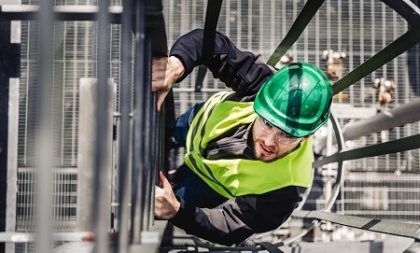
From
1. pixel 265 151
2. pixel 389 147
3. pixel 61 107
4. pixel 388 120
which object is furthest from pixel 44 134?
pixel 388 120

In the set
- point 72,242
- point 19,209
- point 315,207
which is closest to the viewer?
point 72,242

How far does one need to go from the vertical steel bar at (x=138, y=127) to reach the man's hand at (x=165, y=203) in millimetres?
326

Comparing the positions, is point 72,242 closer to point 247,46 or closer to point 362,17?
point 247,46

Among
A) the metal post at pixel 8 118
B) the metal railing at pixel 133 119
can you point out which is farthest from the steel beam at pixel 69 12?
the metal post at pixel 8 118

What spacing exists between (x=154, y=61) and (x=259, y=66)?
1.64 feet

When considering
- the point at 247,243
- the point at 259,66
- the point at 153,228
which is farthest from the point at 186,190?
the point at 153,228

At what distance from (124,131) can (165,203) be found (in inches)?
19.3

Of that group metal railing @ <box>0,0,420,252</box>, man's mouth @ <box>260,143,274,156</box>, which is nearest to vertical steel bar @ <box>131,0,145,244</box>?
metal railing @ <box>0,0,420,252</box>

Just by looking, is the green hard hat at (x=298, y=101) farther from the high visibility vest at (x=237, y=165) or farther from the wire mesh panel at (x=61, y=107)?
the wire mesh panel at (x=61, y=107)

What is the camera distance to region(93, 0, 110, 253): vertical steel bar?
1.70 ft

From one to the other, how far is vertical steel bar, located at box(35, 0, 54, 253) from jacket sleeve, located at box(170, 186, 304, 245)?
3.06ft

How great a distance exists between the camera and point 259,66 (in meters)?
1.46

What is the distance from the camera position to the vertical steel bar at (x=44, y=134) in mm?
435

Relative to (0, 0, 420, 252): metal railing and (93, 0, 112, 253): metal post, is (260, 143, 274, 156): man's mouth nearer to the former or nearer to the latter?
(0, 0, 420, 252): metal railing
